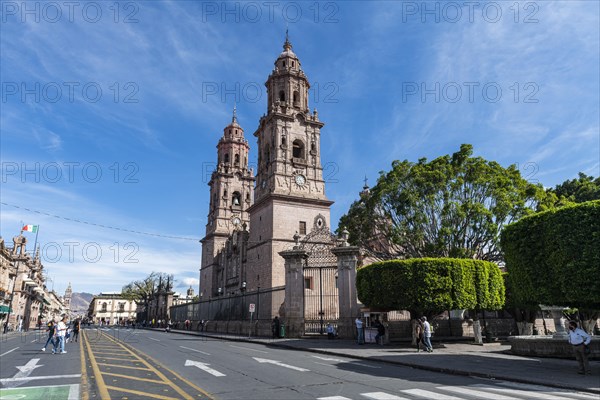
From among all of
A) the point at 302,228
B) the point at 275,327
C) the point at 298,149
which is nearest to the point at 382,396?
the point at 275,327

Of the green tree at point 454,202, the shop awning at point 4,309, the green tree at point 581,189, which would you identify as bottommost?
the shop awning at point 4,309

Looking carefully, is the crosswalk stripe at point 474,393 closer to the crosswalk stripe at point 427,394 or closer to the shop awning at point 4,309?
the crosswalk stripe at point 427,394

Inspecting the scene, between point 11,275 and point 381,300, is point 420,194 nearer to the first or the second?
point 381,300

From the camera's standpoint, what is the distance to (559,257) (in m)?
12.8

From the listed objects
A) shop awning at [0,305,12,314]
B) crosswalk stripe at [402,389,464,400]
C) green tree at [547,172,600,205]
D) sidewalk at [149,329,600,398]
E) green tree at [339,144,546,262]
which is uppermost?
green tree at [547,172,600,205]

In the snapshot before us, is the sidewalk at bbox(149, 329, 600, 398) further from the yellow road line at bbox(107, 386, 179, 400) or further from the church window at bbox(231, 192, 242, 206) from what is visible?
the church window at bbox(231, 192, 242, 206)

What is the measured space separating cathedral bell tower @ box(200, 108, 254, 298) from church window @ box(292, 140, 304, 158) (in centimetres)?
2082

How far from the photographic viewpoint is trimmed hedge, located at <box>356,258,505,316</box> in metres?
20.3

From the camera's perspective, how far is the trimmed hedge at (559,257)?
12.1 meters

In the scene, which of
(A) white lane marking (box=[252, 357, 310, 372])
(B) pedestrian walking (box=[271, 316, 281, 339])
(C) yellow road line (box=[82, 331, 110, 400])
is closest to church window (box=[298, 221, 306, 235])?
(B) pedestrian walking (box=[271, 316, 281, 339])

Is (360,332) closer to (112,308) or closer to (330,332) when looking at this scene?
(330,332)

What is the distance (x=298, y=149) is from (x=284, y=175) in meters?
5.21

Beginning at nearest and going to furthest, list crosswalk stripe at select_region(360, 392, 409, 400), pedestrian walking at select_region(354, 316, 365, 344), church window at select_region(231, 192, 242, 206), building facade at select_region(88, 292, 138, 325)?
1. crosswalk stripe at select_region(360, 392, 409, 400)
2. pedestrian walking at select_region(354, 316, 365, 344)
3. church window at select_region(231, 192, 242, 206)
4. building facade at select_region(88, 292, 138, 325)

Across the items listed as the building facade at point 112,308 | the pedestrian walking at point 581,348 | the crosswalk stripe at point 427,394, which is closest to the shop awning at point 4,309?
the crosswalk stripe at point 427,394
